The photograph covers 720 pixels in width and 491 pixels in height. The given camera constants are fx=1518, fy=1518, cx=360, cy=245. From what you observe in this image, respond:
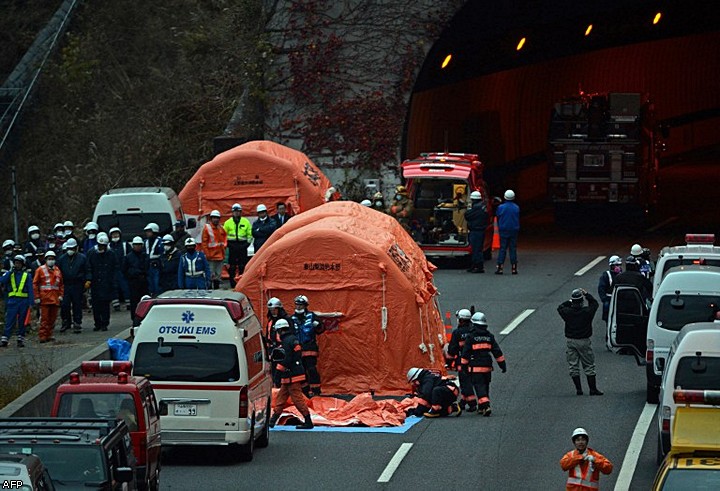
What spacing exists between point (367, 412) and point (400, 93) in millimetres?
18504

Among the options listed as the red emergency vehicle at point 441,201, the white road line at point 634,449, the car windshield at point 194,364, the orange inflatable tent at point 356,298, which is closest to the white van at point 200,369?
the car windshield at point 194,364

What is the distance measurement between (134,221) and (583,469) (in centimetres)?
1748

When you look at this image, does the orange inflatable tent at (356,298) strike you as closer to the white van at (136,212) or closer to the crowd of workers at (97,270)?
the crowd of workers at (97,270)

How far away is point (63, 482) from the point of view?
47.2 feet

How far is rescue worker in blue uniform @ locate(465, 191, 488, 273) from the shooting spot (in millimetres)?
33312

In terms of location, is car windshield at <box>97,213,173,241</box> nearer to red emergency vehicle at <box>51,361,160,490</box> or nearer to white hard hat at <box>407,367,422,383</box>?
white hard hat at <box>407,367,422,383</box>

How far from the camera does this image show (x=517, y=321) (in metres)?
28.3

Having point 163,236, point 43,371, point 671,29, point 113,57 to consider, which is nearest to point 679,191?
point 671,29

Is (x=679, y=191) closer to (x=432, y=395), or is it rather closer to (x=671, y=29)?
(x=671, y=29)

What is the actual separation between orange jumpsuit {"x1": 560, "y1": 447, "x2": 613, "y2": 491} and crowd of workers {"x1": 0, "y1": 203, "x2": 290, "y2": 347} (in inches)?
518

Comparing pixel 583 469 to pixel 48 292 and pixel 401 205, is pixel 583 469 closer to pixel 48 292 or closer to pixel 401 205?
pixel 48 292

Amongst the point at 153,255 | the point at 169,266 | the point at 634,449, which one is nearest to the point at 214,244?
the point at 153,255

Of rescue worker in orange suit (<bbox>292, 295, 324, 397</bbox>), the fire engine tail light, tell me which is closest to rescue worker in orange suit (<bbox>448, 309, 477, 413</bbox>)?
rescue worker in orange suit (<bbox>292, 295, 324, 397</bbox>)

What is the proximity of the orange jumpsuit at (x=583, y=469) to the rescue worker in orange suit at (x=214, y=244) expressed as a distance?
50.9 feet
